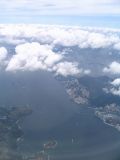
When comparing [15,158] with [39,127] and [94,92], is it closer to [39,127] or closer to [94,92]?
[39,127]

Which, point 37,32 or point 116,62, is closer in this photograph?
point 116,62

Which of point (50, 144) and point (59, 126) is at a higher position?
point (50, 144)

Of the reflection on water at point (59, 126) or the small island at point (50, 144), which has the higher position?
the small island at point (50, 144)

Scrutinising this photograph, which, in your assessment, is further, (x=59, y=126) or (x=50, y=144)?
(x=59, y=126)

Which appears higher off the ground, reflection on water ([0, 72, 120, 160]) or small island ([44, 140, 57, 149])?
small island ([44, 140, 57, 149])

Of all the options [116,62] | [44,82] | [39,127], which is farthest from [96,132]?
[116,62]

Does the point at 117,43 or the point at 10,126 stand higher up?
the point at 10,126

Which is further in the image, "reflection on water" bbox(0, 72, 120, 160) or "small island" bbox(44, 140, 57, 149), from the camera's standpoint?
"small island" bbox(44, 140, 57, 149)

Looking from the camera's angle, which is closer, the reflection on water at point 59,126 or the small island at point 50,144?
the reflection on water at point 59,126
